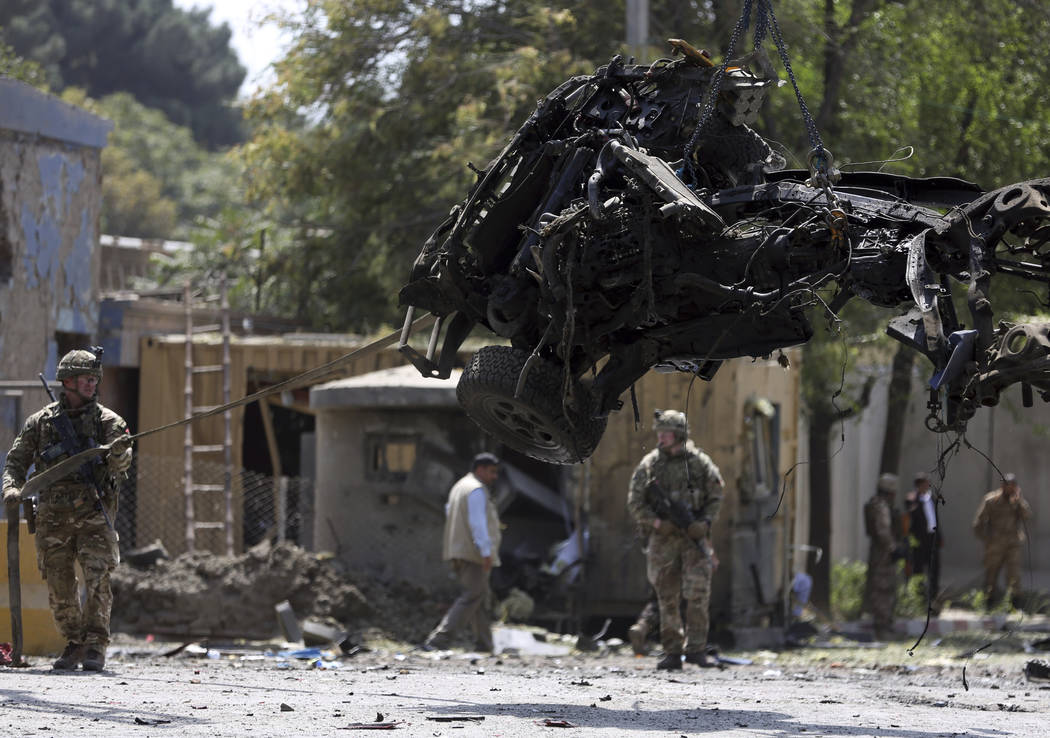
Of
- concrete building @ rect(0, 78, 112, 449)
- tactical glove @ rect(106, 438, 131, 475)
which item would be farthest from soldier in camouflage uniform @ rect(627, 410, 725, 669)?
concrete building @ rect(0, 78, 112, 449)

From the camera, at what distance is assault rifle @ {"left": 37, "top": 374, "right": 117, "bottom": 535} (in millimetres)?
12617

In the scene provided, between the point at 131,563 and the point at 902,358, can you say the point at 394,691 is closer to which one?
the point at 131,563

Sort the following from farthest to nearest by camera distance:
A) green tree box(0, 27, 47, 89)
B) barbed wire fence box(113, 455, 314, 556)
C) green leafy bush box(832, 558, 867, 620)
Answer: green tree box(0, 27, 47, 89), green leafy bush box(832, 558, 867, 620), barbed wire fence box(113, 455, 314, 556)

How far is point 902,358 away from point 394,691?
13.5 m

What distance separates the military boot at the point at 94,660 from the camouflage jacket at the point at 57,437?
4.03 ft

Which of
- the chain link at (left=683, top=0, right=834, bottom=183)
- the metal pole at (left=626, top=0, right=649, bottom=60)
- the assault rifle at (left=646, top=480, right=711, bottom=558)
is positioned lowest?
the assault rifle at (left=646, top=480, right=711, bottom=558)

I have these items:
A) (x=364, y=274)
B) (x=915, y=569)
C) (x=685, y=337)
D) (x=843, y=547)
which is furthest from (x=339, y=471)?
(x=843, y=547)

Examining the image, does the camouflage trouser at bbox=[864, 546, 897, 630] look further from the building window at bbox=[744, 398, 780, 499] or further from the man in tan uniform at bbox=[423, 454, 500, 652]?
the man in tan uniform at bbox=[423, 454, 500, 652]

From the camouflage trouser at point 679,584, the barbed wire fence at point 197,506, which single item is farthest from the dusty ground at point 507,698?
the barbed wire fence at point 197,506

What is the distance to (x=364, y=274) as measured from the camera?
2791 centimetres

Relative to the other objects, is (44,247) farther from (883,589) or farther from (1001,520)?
(1001,520)

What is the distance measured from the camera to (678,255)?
10.1m

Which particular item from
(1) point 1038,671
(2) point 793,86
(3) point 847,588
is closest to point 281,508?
(3) point 847,588

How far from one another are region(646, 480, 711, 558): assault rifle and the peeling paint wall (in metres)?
8.42
